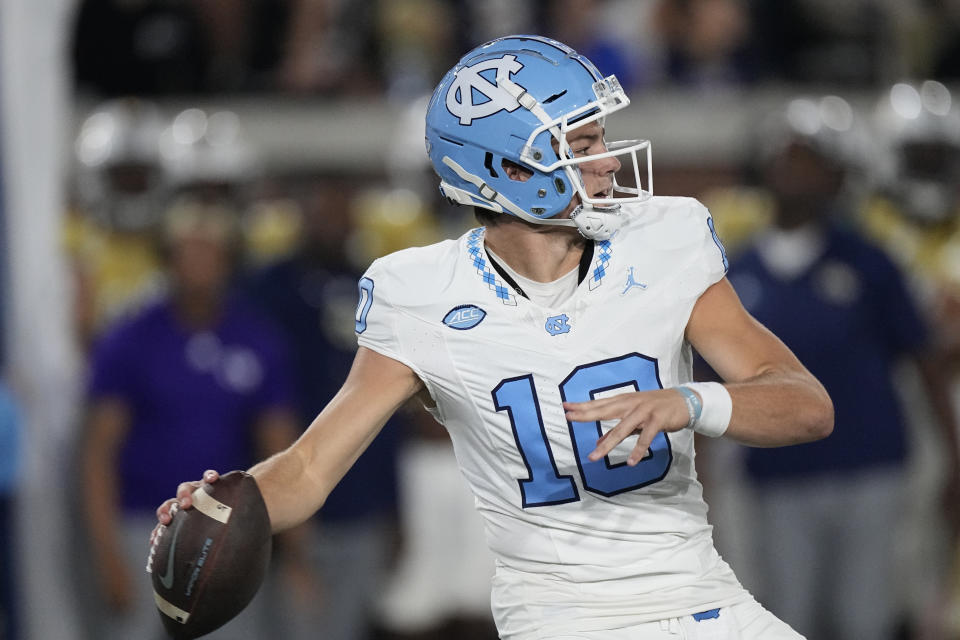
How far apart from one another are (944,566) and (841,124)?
6.11 feet

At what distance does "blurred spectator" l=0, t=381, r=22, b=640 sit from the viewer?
4.87 metres

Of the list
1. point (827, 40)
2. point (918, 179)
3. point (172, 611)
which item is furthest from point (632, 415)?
point (827, 40)

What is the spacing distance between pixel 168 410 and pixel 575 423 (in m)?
2.77

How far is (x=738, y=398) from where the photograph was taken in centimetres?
284

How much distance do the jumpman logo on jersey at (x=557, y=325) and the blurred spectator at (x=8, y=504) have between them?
2.40 m

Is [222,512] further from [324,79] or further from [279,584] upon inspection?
[324,79]

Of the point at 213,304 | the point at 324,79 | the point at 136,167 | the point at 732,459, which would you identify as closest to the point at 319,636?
the point at 213,304

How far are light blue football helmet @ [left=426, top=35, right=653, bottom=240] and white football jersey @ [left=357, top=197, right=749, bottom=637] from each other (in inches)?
5.2

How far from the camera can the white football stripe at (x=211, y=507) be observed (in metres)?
2.96

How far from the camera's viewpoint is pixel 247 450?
567 centimetres

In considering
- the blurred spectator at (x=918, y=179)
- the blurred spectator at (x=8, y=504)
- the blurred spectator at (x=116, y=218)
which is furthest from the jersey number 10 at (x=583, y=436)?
the blurred spectator at (x=918, y=179)

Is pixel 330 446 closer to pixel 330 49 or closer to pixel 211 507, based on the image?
pixel 211 507

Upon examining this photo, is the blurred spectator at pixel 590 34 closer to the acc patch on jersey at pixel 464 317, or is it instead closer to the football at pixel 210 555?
the acc patch on jersey at pixel 464 317

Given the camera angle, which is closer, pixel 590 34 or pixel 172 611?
pixel 172 611
